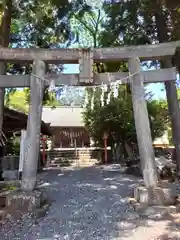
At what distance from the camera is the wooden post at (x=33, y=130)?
6.38 metres

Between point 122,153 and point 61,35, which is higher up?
point 61,35

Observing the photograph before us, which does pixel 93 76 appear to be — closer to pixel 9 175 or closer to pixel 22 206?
pixel 22 206

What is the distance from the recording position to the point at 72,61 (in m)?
7.03

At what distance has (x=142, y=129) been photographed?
662 cm

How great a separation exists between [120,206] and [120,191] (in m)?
1.69

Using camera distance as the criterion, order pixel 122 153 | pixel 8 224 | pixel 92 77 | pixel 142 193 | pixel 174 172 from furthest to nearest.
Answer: pixel 122 153
pixel 174 172
pixel 92 77
pixel 142 193
pixel 8 224

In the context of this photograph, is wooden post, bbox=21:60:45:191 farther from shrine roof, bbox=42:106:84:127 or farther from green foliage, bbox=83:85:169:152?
shrine roof, bbox=42:106:84:127

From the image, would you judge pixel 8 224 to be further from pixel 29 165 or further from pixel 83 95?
pixel 83 95

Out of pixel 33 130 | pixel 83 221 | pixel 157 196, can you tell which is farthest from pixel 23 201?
pixel 157 196

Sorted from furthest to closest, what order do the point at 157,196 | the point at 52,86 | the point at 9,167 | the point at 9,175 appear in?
1. the point at 9,167
2. the point at 9,175
3. the point at 52,86
4. the point at 157,196

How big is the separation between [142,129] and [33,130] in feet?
7.97

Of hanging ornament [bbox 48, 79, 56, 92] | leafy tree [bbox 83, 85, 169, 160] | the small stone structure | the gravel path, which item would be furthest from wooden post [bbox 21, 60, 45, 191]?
leafy tree [bbox 83, 85, 169, 160]

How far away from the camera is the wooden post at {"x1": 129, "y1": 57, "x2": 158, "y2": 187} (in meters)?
6.48

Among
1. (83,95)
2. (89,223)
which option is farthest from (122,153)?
(89,223)
